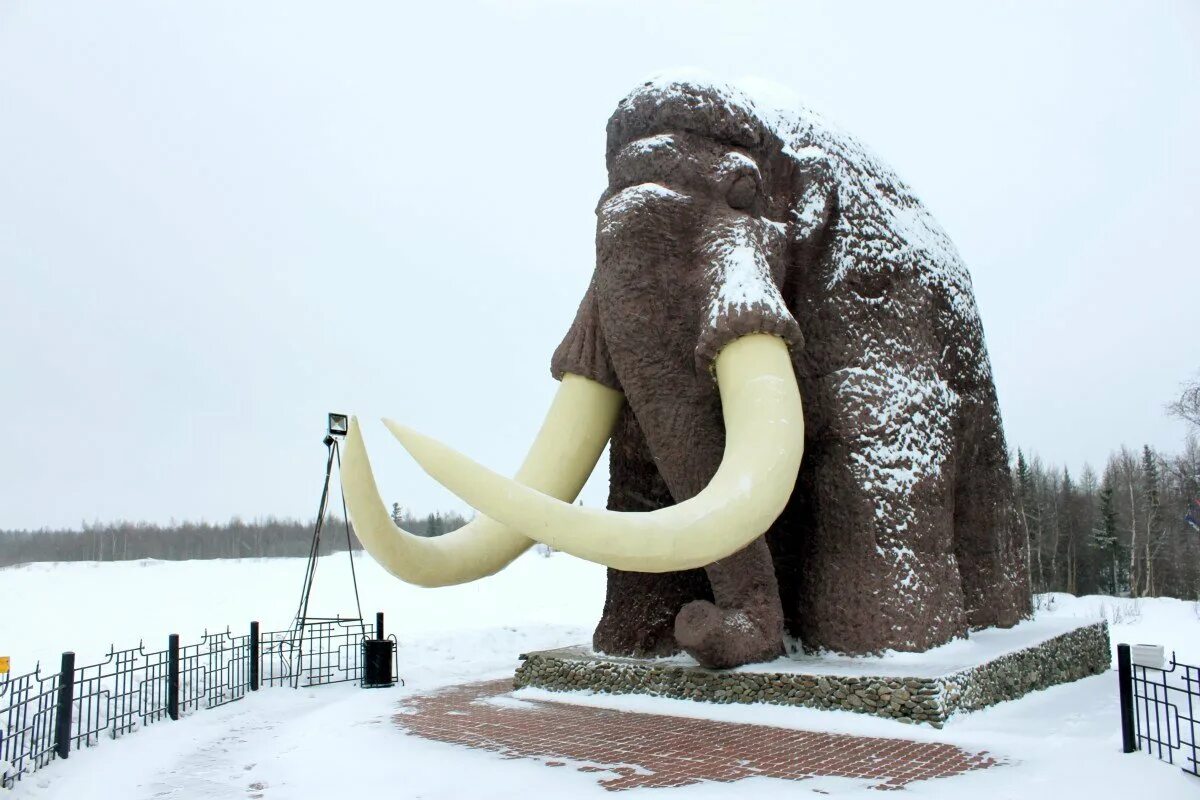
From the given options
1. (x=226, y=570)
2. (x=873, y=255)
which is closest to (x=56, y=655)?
(x=873, y=255)

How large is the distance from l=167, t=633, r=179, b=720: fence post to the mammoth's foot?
3681 mm

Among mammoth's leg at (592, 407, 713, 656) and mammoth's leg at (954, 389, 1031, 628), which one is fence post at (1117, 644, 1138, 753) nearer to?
mammoth's leg at (954, 389, 1031, 628)

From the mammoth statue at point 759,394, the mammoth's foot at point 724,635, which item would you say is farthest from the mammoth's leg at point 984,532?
the mammoth's foot at point 724,635

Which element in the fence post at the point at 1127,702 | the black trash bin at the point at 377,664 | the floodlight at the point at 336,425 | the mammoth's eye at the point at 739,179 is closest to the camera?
the fence post at the point at 1127,702

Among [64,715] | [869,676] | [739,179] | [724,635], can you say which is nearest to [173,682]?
[64,715]

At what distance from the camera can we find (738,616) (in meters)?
5.86

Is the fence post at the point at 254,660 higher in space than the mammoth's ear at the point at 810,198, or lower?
lower

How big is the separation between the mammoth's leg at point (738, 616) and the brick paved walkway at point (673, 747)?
50 cm

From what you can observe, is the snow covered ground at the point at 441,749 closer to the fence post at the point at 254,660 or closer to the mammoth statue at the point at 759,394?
the fence post at the point at 254,660

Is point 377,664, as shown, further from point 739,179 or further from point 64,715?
point 739,179

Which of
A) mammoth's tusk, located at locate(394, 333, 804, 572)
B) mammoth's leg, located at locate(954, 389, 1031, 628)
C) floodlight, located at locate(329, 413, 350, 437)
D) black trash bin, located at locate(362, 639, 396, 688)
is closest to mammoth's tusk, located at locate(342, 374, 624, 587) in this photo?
mammoth's tusk, located at locate(394, 333, 804, 572)

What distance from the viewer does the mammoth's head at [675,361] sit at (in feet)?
15.0

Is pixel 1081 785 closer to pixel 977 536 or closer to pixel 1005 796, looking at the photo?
pixel 1005 796

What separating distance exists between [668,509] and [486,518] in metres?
2.11
